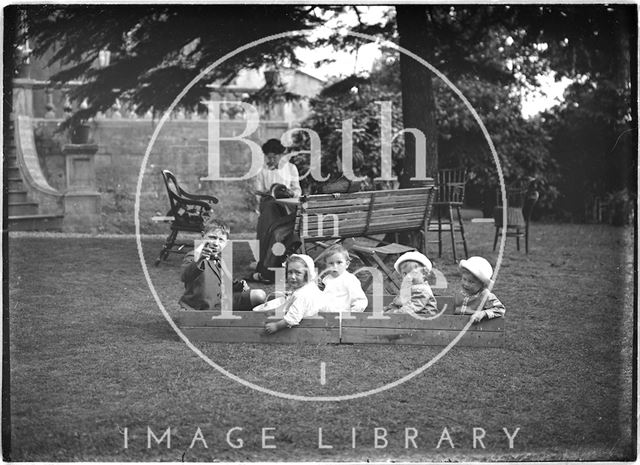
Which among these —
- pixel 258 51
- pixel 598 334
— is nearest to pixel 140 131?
pixel 258 51

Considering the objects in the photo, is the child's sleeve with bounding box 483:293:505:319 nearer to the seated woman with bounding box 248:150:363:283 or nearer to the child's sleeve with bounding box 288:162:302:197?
the seated woman with bounding box 248:150:363:283

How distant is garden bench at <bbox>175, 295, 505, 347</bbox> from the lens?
544cm

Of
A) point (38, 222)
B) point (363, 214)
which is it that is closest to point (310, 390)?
point (363, 214)

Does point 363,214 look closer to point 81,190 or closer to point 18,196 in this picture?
point 81,190

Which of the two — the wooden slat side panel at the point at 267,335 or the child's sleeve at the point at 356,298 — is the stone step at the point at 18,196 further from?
the child's sleeve at the point at 356,298

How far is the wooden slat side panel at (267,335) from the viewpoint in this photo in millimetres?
5457

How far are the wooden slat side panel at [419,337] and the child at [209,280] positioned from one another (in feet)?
2.73

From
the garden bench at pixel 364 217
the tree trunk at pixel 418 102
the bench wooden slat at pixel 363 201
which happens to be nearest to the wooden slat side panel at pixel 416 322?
the garden bench at pixel 364 217

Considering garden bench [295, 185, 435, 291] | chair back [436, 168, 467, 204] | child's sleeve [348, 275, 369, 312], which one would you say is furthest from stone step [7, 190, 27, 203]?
child's sleeve [348, 275, 369, 312]

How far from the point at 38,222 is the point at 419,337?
5476 mm

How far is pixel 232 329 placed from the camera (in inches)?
217

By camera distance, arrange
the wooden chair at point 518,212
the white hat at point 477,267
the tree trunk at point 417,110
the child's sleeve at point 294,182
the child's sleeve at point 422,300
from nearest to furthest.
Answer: the white hat at point 477,267 < the child's sleeve at point 422,300 < the tree trunk at point 417,110 < the child's sleeve at point 294,182 < the wooden chair at point 518,212

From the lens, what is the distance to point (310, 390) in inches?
183

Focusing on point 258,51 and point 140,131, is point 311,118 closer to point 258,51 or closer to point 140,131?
point 140,131
